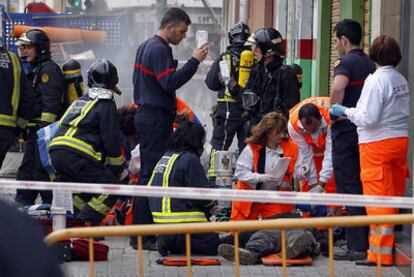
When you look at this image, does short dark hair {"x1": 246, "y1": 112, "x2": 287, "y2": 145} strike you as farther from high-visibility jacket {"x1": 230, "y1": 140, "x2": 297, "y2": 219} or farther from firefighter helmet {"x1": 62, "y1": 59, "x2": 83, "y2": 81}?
firefighter helmet {"x1": 62, "y1": 59, "x2": 83, "y2": 81}

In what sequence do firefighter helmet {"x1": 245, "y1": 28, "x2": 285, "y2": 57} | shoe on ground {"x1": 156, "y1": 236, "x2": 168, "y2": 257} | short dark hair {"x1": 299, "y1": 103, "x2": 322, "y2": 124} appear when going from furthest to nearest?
firefighter helmet {"x1": 245, "y1": 28, "x2": 285, "y2": 57}
short dark hair {"x1": 299, "y1": 103, "x2": 322, "y2": 124}
shoe on ground {"x1": 156, "y1": 236, "x2": 168, "y2": 257}

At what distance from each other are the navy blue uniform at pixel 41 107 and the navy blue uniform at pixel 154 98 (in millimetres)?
1831

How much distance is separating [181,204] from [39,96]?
3.00 m

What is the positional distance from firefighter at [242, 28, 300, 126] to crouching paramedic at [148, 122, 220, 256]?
176 cm

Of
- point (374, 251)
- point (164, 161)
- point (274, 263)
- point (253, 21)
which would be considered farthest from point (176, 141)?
point (253, 21)

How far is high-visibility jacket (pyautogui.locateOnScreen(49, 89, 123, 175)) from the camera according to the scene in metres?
7.95

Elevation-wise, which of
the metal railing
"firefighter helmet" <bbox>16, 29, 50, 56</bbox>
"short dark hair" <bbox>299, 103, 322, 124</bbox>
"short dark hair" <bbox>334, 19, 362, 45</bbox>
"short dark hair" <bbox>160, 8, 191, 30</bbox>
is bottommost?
the metal railing

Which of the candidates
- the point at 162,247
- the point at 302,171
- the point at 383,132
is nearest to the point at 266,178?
the point at 302,171

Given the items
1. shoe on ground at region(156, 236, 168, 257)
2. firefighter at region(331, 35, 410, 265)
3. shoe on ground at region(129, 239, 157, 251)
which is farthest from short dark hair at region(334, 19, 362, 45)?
shoe on ground at region(129, 239, 157, 251)

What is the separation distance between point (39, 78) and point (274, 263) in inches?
146

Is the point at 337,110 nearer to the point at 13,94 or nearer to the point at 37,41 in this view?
the point at 13,94

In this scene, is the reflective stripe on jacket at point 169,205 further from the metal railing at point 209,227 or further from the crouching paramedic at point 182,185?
the metal railing at point 209,227

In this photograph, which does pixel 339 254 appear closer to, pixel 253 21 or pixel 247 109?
pixel 247 109

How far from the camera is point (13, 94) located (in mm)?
8812
